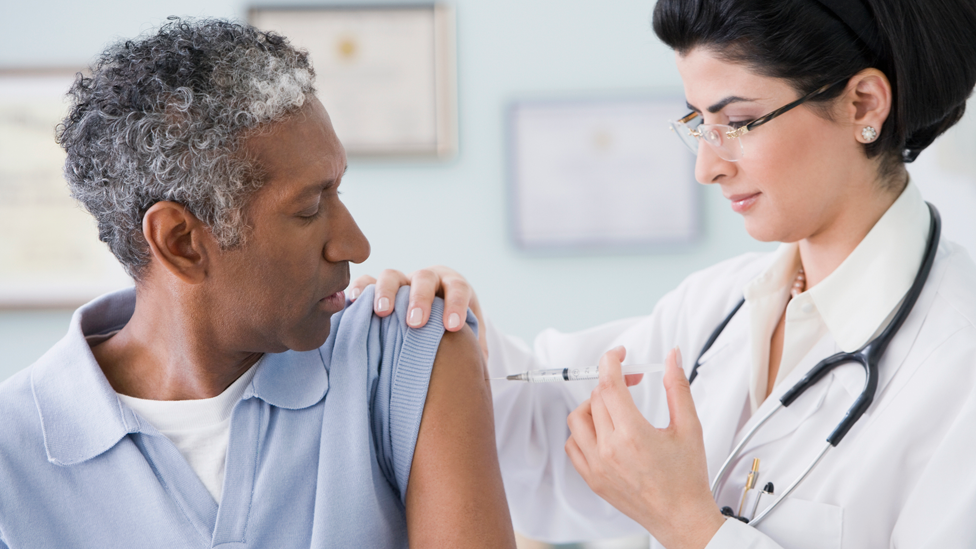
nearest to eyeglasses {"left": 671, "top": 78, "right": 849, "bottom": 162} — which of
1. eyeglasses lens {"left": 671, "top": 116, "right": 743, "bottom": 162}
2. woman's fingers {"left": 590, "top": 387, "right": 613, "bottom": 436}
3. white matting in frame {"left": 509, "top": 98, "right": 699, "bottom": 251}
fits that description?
eyeglasses lens {"left": 671, "top": 116, "right": 743, "bottom": 162}

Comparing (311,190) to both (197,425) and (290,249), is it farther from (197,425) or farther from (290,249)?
(197,425)

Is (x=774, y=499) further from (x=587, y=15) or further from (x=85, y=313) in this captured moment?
(x=587, y=15)

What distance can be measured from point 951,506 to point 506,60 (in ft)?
6.49

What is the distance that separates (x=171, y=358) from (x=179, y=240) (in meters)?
0.21

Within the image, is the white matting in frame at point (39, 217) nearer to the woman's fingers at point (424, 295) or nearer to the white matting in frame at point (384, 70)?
the white matting in frame at point (384, 70)

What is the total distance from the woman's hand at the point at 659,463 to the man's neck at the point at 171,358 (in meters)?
0.56

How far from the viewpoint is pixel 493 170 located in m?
2.63

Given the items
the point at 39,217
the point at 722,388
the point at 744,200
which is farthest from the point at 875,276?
the point at 39,217

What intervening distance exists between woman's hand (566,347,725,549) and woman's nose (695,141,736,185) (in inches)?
13.6

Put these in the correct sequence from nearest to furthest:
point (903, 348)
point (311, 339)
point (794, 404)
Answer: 1. point (311, 339)
2. point (903, 348)
3. point (794, 404)

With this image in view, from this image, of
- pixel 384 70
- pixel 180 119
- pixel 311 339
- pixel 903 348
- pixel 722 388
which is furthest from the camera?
pixel 384 70

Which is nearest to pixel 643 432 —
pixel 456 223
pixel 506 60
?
pixel 456 223

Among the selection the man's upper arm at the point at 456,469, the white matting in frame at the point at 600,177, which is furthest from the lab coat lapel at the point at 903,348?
the white matting in frame at the point at 600,177

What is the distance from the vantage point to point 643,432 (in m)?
1.13
